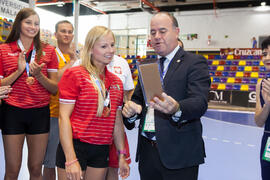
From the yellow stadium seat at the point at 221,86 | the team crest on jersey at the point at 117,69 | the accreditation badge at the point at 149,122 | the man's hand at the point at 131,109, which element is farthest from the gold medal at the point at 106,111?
the yellow stadium seat at the point at 221,86

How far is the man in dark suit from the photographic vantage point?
155 centimetres

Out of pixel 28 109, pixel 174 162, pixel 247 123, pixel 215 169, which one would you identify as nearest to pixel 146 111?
pixel 174 162

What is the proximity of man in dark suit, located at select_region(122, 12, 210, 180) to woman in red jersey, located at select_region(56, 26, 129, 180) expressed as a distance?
0.69ft

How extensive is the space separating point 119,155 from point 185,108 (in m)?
0.78

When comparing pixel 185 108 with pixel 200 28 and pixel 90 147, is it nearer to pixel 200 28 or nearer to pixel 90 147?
pixel 90 147

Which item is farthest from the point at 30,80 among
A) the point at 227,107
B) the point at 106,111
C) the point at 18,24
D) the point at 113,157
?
the point at 227,107

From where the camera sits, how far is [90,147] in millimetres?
1734

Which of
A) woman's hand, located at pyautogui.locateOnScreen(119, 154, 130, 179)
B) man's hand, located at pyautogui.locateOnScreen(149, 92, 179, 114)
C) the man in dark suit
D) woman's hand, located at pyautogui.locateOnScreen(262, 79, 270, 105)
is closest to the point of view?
man's hand, located at pyautogui.locateOnScreen(149, 92, 179, 114)

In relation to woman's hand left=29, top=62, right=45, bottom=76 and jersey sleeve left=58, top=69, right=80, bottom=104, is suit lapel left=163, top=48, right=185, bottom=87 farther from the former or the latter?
woman's hand left=29, top=62, right=45, bottom=76

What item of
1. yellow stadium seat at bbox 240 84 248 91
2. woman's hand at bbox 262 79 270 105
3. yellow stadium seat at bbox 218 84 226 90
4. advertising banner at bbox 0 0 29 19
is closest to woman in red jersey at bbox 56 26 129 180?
woman's hand at bbox 262 79 270 105

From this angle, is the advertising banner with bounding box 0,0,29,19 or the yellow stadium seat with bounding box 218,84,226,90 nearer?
the advertising banner with bounding box 0,0,29,19

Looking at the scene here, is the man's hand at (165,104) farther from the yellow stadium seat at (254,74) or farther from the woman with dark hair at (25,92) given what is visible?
the yellow stadium seat at (254,74)

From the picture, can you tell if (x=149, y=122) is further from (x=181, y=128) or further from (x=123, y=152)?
(x=123, y=152)

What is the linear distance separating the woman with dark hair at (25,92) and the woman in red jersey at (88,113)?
640 millimetres
